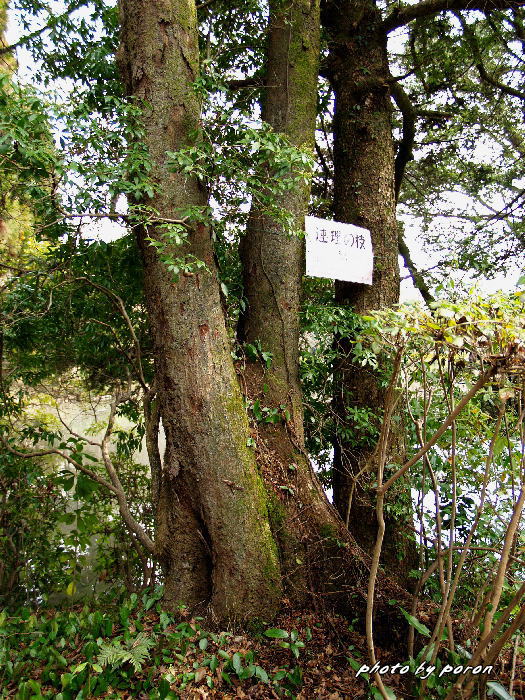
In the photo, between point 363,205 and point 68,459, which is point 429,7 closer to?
point 363,205

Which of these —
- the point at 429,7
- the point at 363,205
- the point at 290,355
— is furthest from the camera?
the point at 429,7

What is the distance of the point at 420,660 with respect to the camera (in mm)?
2127

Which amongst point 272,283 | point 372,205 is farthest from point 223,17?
point 272,283

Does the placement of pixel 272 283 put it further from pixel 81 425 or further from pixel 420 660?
pixel 81 425

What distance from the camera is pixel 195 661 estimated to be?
7.03 ft

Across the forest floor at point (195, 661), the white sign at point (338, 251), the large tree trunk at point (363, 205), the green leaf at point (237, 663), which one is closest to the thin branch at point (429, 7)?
the large tree trunk at point (363, 205)

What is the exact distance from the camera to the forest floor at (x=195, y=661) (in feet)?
6.72

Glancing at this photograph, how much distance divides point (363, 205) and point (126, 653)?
9.64 feet

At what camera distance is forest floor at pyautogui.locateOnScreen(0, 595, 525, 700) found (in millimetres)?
2047

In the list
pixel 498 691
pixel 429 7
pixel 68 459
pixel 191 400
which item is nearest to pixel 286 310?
pixel 191 400

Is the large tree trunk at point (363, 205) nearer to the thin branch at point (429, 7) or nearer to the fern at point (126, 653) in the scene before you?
the thin branch at point (429, 7)

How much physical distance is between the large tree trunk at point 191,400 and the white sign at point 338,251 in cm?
71

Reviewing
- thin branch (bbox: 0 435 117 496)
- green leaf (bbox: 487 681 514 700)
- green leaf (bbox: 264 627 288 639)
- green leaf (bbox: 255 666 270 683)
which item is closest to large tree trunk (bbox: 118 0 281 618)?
green leaf (bbox: 264 627 288 639)

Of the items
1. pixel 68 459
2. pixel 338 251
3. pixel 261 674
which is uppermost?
pixel 338 251
